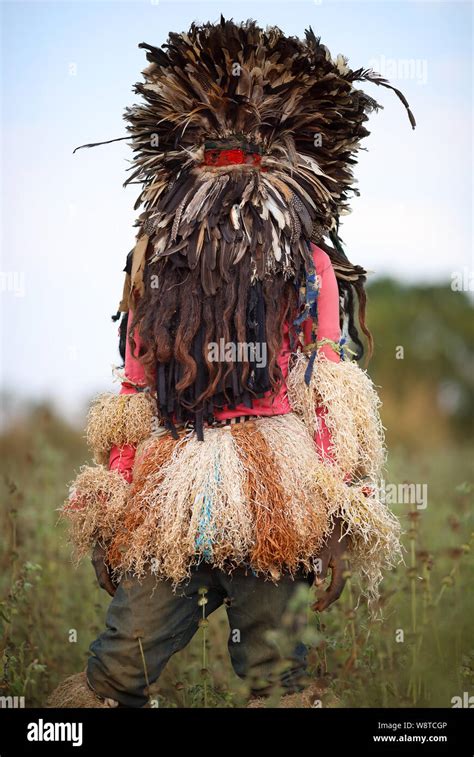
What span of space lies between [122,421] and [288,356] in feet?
2.02

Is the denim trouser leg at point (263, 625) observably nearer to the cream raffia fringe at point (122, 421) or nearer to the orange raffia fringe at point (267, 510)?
the orange raffia fringe at point (267, 510)

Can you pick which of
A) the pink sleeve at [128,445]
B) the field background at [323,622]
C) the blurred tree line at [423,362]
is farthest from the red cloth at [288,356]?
the blurred tree line at [423,362]

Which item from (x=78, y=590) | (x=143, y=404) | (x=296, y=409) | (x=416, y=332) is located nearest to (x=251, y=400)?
(x=296, y=409)

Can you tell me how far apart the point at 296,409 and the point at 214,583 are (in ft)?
2.12

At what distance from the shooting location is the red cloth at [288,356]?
299cm

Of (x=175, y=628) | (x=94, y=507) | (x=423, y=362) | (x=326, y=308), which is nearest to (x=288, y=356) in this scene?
(x=326, y=308)

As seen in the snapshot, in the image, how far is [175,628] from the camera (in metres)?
2.93

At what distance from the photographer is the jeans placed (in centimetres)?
286

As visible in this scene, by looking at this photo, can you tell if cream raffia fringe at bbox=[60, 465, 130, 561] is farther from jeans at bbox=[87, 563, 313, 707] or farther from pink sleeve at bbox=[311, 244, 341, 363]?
pink sleeve at bbox=[311, 244, 341, 363]

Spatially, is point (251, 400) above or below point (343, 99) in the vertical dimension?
below

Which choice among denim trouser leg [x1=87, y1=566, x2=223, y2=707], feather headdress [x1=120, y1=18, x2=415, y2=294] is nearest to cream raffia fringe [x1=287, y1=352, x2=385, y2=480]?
feather headdress [x1=120, y1=18, x2=415, y2=294]

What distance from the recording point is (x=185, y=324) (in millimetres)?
2895

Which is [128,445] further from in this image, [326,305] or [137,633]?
[326,305]
